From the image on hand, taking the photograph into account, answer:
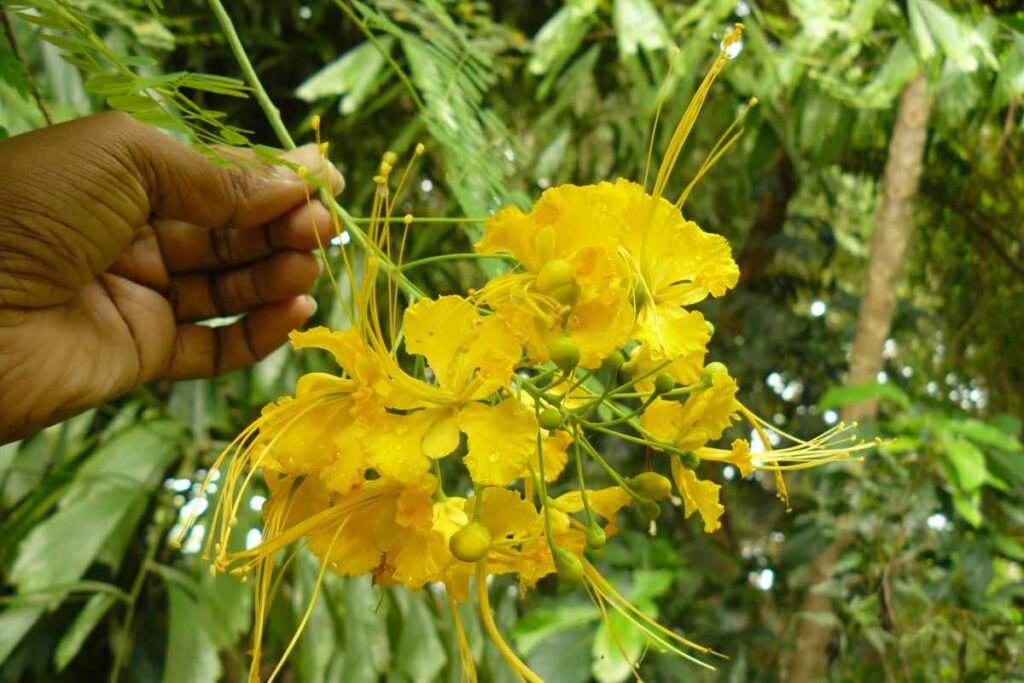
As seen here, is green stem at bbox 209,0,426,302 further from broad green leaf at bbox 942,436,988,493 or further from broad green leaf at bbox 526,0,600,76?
broad green leaf at bbox 942,436,988,493

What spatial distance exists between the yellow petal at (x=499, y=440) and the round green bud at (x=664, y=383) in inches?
3.4

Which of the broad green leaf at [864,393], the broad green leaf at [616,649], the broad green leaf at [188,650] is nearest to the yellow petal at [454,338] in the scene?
the broad green leaf at [616,649]

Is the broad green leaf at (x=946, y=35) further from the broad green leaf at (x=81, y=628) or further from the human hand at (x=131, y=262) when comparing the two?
the broad green leaf at (x=81, y=628)

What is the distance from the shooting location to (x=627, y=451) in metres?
1.84

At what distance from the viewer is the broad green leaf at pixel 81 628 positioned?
1.17m

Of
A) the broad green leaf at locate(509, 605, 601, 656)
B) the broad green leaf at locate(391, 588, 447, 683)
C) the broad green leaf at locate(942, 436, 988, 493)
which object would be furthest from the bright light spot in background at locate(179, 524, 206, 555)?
the broad green leaf at locate(942, 436, 988, 493)

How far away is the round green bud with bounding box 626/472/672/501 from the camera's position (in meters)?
0.53

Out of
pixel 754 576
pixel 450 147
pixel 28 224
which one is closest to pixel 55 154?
pixel 28 224

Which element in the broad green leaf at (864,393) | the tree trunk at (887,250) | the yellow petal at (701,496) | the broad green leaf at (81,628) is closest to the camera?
the yellow petal at (701,496)

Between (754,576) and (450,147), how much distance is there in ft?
5.56

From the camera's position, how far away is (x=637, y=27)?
1.27 m

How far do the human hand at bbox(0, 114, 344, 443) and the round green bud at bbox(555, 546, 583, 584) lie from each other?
0.23 metres

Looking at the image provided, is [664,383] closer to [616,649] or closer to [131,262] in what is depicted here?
[131,262]

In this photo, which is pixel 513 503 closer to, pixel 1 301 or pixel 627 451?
pixel 1 301
